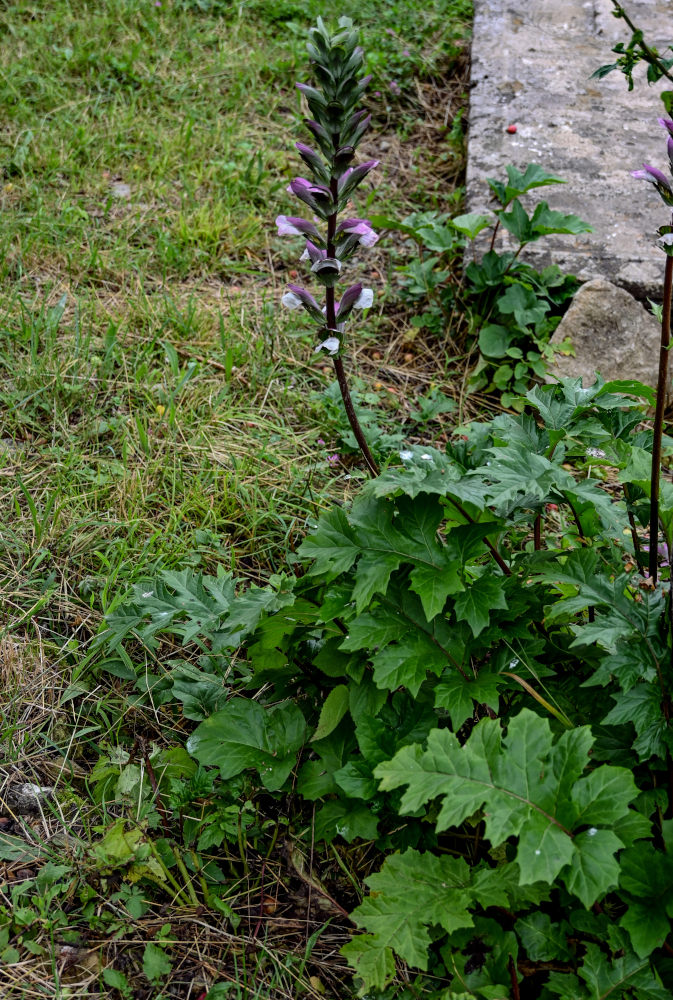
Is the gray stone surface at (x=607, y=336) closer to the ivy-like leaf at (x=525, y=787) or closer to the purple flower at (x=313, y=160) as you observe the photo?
the purple flower at (x=313, y=160)

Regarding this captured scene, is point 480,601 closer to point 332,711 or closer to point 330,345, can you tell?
point 332,711

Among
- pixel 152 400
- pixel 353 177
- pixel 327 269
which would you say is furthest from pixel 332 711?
pixel 152 400

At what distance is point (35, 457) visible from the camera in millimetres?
3068

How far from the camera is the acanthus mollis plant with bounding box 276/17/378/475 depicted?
1936 mm

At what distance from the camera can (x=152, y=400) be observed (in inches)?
130

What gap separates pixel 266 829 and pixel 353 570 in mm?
733

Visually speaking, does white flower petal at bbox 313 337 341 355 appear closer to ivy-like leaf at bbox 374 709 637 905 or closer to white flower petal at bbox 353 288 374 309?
white flower petal at bbox 353 288 374 309

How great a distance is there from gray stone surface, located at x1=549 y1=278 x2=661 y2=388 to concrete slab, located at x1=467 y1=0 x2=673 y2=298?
0.12m

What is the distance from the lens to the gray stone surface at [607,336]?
145 inches

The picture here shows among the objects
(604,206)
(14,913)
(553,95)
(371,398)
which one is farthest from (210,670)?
(553,95)

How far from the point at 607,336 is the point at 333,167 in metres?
2.07

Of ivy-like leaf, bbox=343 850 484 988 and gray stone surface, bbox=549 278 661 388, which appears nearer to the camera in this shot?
ivy-like leaf, bbox=343 850 484 988

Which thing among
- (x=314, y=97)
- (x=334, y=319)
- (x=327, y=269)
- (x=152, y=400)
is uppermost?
(x=314, y=97)

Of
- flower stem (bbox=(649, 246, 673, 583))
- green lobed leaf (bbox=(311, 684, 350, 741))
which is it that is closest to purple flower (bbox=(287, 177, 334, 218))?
flower stem (bbox=(649, 246, 673, 583))
